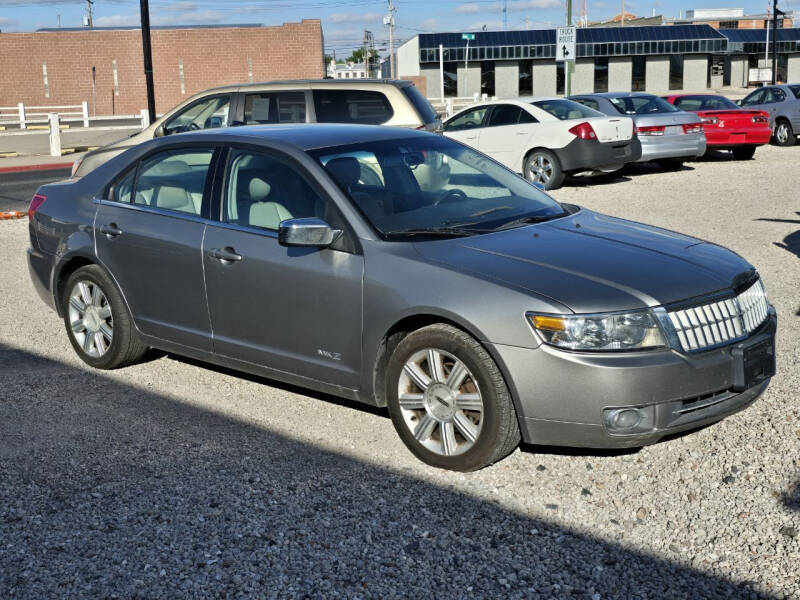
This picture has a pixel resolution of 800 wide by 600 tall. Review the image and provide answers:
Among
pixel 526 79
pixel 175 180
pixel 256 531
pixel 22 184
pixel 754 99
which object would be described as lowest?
pixel 256 531

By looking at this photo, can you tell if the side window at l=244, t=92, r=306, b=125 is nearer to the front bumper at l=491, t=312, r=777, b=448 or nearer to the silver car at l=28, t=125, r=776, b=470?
the silver car at l=28, t=125, r=776, b=470

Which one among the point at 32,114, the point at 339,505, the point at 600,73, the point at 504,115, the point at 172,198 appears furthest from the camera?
the point at 600,73

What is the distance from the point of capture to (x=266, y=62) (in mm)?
63000

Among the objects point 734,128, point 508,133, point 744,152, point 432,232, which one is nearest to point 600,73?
point 744,152

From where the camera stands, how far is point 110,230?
628 centimetres

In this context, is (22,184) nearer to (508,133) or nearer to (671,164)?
(508,133)

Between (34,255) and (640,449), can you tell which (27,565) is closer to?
(640,449)

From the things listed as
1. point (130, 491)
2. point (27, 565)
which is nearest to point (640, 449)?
point (130, 491)

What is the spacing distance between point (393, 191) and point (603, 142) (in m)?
11.8

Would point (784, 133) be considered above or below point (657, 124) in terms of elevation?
below

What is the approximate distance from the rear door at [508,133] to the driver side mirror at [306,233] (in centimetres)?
1229

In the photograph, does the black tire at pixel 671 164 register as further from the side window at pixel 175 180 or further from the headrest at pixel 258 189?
the headrest at pixel 258 189

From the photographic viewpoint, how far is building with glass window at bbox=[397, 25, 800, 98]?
7606 centimetres

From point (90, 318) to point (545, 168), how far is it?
37.7 ft
